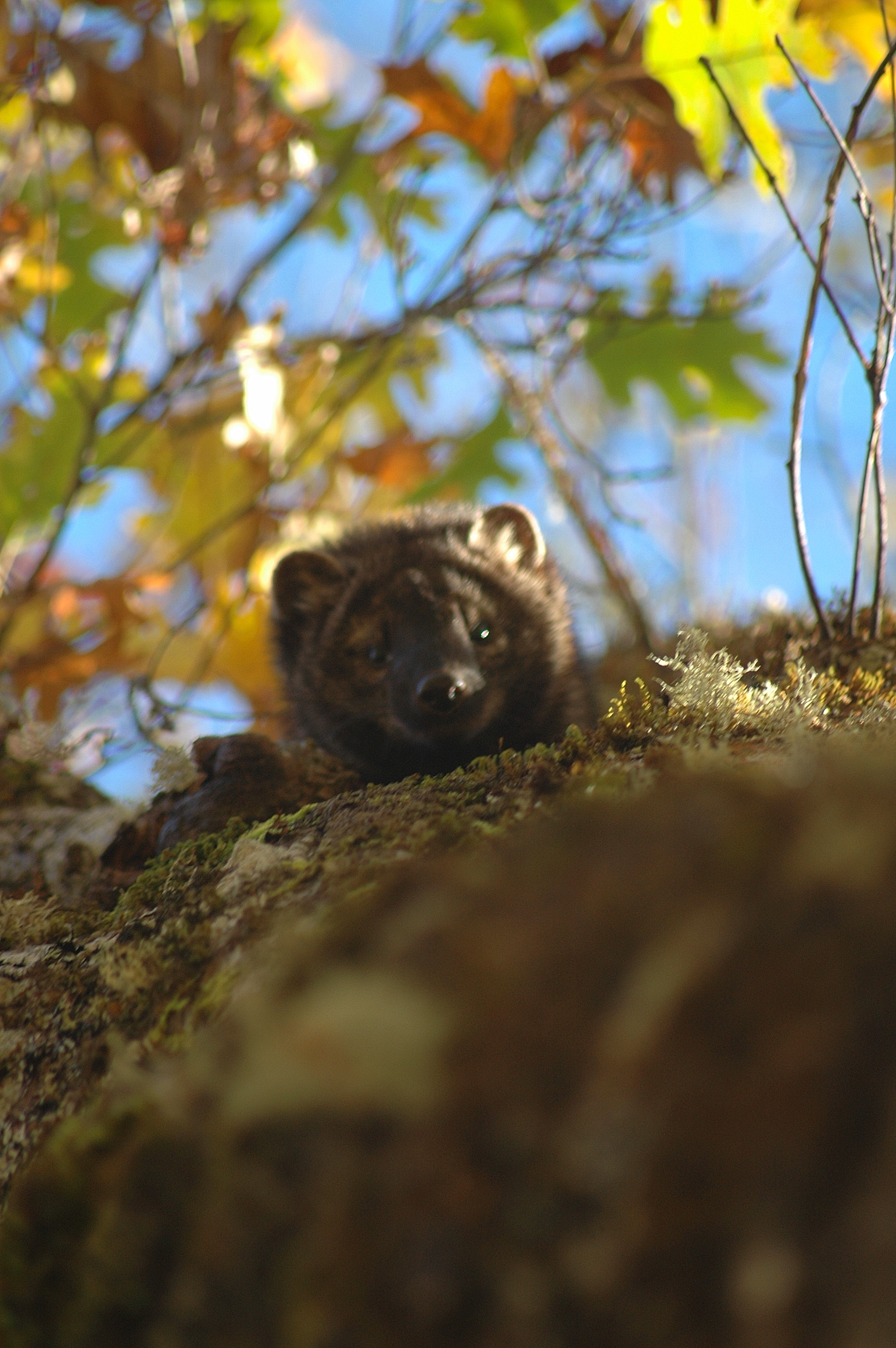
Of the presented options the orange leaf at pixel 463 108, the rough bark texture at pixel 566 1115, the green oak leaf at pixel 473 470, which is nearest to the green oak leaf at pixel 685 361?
the green oak leaf at pixel 473 470

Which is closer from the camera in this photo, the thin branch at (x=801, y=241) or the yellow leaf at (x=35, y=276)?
the thin branch at (x=801, y=241)

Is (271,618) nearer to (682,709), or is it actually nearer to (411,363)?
(411,363)

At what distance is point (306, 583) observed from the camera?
13.7ft

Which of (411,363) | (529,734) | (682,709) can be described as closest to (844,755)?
(682,709)

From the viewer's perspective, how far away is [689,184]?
440cm

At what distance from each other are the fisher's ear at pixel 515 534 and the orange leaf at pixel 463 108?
1.36 metres

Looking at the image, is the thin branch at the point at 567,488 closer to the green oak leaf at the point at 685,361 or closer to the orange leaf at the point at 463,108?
the green oak leaf at the point at 685,361

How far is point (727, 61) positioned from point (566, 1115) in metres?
3.54

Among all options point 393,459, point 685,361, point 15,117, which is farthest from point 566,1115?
point 15,117

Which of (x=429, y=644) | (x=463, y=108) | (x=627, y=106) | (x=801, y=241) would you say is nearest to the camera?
(x=801, y=241)

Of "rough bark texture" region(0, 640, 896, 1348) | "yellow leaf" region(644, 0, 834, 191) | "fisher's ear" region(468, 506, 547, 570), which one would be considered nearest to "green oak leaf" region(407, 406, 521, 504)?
"fisher's ear" region(468, 506, 547, 570)

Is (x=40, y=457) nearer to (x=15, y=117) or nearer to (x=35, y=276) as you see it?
(x=35, y=276)

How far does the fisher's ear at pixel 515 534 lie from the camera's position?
13.7 feet

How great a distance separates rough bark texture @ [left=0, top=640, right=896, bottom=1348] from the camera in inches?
31.8
